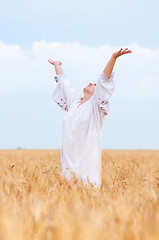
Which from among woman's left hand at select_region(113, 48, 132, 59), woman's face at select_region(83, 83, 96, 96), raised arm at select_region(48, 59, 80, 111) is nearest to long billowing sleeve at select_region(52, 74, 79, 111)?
raised arm at select_region(48, 59, 80, 111)

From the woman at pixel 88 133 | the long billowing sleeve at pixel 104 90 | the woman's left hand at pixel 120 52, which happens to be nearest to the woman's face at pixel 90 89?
the woman at pixel 88 133

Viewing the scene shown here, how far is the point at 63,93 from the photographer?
123 inches

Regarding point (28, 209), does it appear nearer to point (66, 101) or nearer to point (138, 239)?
point (138, 239)

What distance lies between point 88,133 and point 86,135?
3 centimetres

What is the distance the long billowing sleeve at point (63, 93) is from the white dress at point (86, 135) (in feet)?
0.75

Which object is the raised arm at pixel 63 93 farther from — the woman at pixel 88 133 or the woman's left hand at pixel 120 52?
the woman's left hand at pixel 120 52

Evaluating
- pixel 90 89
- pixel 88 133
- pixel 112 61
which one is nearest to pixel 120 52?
pixel 112 61

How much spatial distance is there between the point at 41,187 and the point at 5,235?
138cm

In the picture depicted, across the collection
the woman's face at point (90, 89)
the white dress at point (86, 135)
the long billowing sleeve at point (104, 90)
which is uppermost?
the woman's face at point (90, 89)

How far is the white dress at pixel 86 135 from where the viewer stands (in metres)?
2.63

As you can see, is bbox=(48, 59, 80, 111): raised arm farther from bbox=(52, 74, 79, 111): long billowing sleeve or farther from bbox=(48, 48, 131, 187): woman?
bbox=(48, 48, 131, 187): woman

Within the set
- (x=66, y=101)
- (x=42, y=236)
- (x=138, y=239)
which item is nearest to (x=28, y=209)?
(x=42, y=236)

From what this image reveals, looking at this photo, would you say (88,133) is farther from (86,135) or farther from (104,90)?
(104,90)

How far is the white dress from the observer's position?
2635 millimetres
